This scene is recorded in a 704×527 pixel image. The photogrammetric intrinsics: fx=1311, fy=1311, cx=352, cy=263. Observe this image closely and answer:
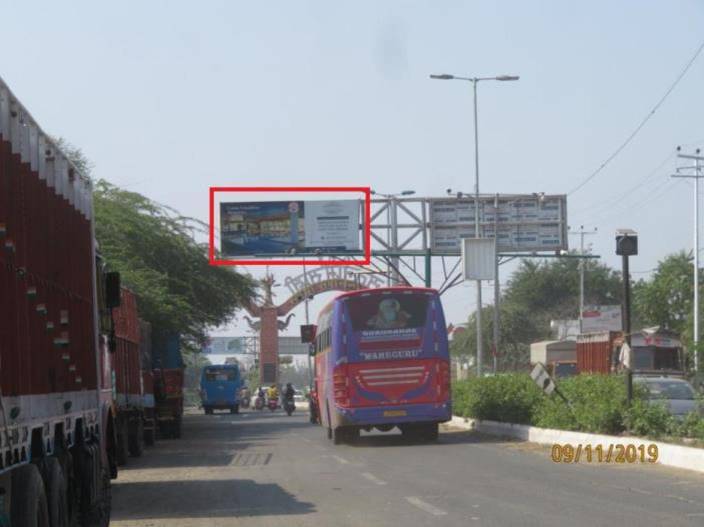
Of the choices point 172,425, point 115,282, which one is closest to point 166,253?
point 172,425

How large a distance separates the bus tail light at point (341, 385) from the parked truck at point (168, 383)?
27.9 feet

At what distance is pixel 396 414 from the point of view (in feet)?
90.3

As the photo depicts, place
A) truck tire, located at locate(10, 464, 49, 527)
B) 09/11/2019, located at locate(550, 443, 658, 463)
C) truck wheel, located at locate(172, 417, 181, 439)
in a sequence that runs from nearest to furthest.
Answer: truck tire, located at locate(10, 464, 49, 527), 09/11/2019, located at locate(550, 443, 658, 463), truck wheel, located at locate(172, 417, 181, 439)

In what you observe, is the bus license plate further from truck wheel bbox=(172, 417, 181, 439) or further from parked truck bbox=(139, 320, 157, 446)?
truck wheel bbox=(172, 417, 181, 439)

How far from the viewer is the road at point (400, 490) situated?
13133 mm

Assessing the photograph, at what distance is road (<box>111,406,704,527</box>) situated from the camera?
13.1 metres

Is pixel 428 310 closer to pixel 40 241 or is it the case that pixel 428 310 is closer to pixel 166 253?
pixel 40 241

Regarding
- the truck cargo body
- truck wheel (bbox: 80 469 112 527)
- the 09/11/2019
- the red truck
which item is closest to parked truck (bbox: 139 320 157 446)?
the 09/11/2019

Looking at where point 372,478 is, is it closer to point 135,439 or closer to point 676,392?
point 135,439

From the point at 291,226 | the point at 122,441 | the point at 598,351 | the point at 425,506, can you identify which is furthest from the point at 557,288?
the point at 425,506

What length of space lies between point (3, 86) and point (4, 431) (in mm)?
2299

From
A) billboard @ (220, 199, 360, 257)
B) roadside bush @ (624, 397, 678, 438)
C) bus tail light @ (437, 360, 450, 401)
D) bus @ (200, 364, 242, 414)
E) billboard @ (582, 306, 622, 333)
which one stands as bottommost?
bus @ (200, 364, 242, 414)

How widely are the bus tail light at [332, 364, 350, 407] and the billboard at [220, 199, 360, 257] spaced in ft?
85.8

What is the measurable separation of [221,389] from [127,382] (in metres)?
44.0
